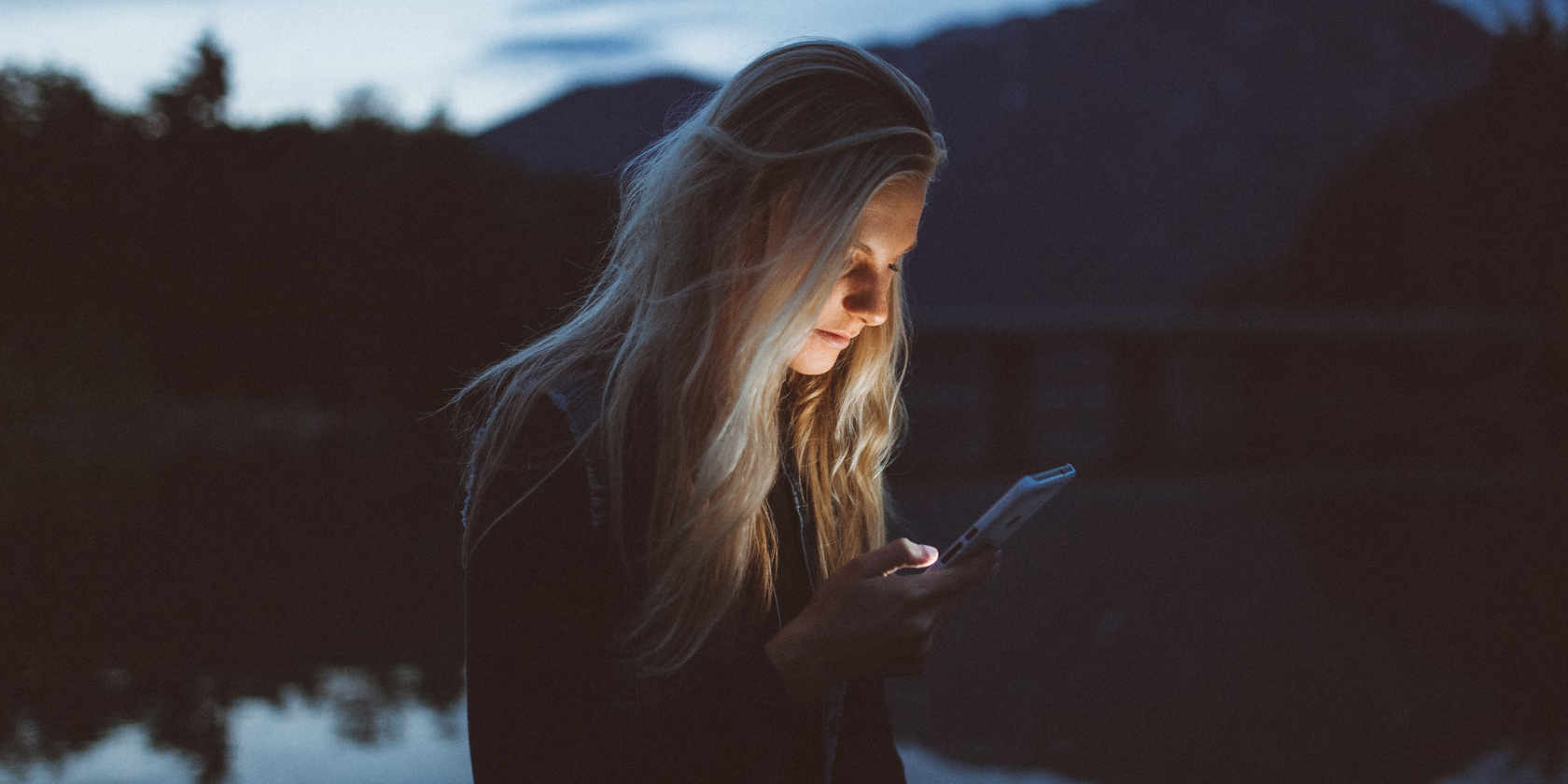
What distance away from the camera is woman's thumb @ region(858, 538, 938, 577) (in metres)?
1.57

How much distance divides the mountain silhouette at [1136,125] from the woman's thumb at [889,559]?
316 ft

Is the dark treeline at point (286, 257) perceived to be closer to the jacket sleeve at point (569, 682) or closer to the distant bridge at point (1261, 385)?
the distant bridge at point (1261, 385)

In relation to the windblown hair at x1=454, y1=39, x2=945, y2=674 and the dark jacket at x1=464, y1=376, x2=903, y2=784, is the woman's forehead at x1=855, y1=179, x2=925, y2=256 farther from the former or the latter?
the dark jacket at x1=464, y1=376, x2=903, y2=784

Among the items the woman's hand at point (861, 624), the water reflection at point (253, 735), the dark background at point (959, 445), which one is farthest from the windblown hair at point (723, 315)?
the water reflection at point (253, 735)

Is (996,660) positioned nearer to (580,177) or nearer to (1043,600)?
(1043,600)

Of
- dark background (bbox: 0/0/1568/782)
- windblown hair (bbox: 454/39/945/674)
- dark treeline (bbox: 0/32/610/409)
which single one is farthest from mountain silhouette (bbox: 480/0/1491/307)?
windblown hair (bbox: 454/39/945/674)

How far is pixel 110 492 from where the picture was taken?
19.7 m

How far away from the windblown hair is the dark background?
0.92 m

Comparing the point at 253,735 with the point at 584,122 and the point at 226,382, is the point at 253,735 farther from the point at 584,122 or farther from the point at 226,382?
the point at 584,122

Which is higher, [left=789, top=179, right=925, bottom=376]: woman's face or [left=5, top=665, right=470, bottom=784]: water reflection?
[left=789, top=179, right=925, bottom=376]: woman's face

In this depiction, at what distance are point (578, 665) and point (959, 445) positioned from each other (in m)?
34.4

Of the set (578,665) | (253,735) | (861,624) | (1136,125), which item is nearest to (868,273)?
(861,624)

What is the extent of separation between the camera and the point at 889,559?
5.20 feet

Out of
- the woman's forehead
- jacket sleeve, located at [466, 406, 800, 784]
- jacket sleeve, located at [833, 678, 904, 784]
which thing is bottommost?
jacket sleeve, located at [833, 678, 904, 784]
